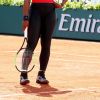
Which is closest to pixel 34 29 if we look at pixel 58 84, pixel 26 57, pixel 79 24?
pixel 26 57

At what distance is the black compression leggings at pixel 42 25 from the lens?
8203mm

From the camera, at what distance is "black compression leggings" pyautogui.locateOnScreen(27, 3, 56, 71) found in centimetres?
820

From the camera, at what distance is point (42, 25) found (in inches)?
331

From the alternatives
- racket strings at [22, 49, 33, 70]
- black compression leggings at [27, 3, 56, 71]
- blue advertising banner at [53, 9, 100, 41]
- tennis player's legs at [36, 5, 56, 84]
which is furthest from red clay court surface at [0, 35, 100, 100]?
blue advertising banner at [53, 9, 100, 41]

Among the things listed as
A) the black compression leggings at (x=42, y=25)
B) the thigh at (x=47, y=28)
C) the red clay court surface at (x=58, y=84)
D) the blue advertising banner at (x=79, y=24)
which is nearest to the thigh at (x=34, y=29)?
the black compression leggings at (x=42, y=25)

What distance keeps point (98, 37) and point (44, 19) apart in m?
14.8

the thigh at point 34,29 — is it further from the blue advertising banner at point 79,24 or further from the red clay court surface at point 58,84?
the blue advertising banner at point 79,24

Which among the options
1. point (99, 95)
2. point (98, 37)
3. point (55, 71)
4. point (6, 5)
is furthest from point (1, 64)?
point (6, 5)

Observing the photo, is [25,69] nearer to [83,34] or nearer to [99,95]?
[99,95]

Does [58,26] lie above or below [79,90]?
below

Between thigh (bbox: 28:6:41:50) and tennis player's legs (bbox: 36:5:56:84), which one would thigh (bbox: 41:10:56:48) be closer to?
tennis player's legs (bbox: 36:5:56:84)

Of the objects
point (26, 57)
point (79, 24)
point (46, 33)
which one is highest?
point (46, 33)

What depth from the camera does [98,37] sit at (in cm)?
2302

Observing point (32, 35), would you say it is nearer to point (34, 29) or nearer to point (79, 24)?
point (34, 29)
